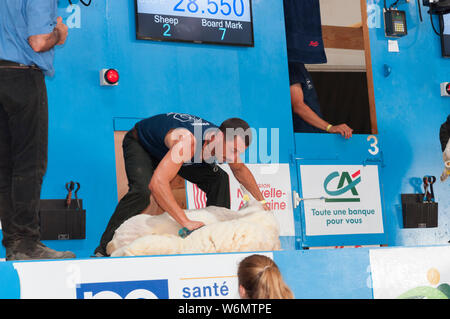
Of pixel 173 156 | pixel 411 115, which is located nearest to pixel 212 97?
pixel 173 156

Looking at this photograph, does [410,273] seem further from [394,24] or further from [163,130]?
[394,24]

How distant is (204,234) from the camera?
2.89 meters

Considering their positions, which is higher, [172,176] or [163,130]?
[163,130]

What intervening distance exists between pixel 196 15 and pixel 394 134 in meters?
2.09

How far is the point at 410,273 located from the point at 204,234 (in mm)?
953

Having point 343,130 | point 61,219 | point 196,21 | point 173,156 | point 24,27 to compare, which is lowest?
point 61,219

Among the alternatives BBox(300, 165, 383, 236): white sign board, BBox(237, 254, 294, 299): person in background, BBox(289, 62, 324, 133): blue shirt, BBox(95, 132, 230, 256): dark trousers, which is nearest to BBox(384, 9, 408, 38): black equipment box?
BBox(289, 62, 324, 133): blue shirt

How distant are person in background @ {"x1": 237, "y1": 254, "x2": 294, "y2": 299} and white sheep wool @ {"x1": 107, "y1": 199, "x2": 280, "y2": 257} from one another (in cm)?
63

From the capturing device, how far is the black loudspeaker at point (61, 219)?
4.21m

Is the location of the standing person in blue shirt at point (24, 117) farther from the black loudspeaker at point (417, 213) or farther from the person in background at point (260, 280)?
the black loudspeaker at point (417, 213)

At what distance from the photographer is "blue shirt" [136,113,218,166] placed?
3.42 metres

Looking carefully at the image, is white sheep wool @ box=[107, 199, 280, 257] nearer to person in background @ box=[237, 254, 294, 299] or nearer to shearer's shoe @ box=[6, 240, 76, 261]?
shearer's shoe @ box=[6, 240, 76, 261]
